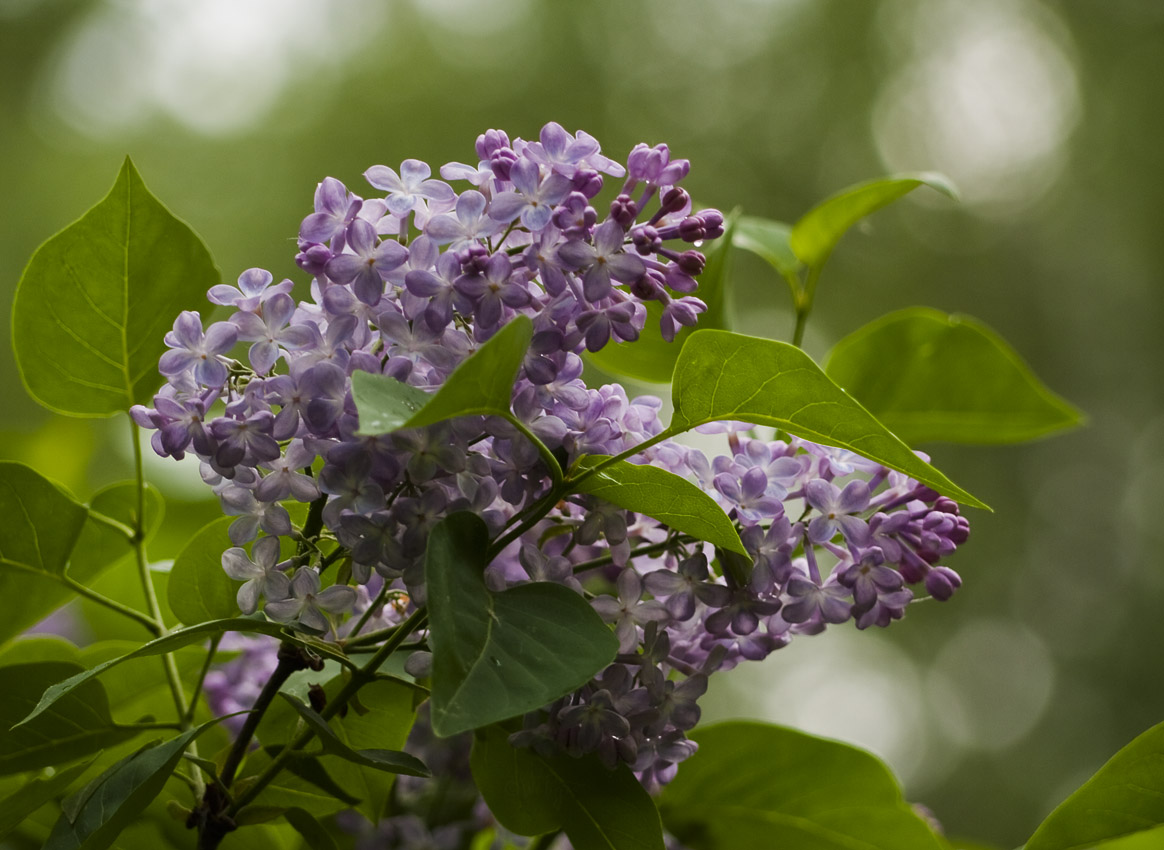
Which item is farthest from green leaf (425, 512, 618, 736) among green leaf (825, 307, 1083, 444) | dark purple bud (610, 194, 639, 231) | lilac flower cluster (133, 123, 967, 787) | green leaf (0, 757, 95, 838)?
green leaf (825, 307, 1083, 444)

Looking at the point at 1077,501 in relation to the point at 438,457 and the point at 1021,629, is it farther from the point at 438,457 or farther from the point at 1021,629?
the point at 438,457

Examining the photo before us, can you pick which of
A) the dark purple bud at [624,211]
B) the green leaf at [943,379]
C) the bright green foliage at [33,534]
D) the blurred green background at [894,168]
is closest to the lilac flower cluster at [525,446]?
the dark purple bud at [624,211]

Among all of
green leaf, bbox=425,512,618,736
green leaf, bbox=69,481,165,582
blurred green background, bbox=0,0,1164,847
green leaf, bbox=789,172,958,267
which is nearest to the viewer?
green leaf, bbox=425,512,618,736

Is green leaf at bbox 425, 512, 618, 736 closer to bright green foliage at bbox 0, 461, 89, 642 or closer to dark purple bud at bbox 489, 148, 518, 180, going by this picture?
dark purple bud at bbox 489, 148, 518, 180

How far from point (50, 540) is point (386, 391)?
0.29 m

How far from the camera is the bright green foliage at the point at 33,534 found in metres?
0.55

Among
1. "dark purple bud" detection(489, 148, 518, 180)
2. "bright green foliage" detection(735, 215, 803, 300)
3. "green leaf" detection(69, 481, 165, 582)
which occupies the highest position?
"bright green foliage" detection(735, 215, 803, 300)

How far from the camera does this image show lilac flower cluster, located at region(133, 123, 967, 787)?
0.44 meters

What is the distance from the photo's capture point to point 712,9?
22.2ft

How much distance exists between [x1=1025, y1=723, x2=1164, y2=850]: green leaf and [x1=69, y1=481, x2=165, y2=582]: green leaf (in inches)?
20.4

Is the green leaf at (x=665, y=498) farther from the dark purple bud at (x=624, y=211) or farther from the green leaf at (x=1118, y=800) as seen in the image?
the green leaf at (x=1118, y=800)

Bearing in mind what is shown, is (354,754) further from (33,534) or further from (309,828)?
(33,534)

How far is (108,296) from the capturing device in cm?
58

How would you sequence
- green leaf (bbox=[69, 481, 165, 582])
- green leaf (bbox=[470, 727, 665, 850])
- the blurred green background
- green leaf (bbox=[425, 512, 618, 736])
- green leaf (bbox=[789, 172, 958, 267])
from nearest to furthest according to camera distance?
green leaf (bbox=[425, 512, 618, 736]) < green leaf (bbox=[470, 727, 665, 850]) < green leaf (bbox=[69, 481, 165, 582]) < green leaf (bbox=[789, 172, 958, 267]) < the blurred green background
